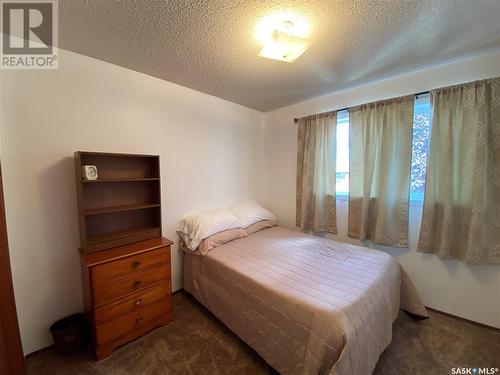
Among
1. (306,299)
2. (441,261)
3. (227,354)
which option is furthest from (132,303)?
(441,261)

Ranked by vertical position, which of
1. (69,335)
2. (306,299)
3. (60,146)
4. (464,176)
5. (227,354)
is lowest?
(227,354)

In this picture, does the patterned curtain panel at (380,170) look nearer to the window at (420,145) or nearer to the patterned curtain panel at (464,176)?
the window at (420,145)

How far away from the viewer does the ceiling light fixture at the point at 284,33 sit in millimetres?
1345

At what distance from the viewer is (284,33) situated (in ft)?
4.44

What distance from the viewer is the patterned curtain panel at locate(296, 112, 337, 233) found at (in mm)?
2631

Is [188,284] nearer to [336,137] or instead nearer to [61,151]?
[61,151]

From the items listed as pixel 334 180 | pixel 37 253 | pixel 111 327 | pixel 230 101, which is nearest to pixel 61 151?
pixel 37 253

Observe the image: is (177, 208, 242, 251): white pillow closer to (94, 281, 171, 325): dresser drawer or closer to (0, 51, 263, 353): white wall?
(0, 51, 263, 353): white wall

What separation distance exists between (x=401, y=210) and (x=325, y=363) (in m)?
1.72

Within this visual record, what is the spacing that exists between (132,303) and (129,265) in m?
0.33

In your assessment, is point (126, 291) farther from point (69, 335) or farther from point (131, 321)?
point (69, 335)

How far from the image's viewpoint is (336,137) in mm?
2586

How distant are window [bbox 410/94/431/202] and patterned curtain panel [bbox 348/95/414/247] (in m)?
0.08

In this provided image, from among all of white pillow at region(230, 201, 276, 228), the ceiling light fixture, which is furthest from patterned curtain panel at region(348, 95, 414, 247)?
the ceiling light fixture
